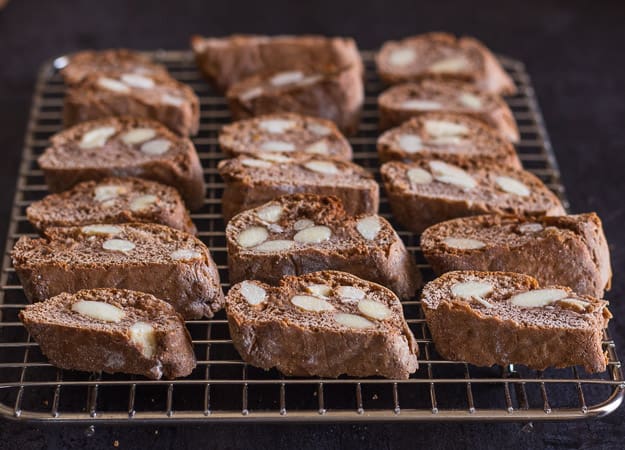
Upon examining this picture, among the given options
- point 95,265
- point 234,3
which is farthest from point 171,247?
point 234,3

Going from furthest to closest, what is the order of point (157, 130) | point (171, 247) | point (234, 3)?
point (234, 3), point (157, 130), point (171, 247)

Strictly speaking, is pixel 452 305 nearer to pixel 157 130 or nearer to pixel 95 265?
pixel 95 265

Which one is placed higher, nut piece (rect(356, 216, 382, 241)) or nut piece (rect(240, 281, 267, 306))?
nut piece (rect(356, 216, 382, 241))

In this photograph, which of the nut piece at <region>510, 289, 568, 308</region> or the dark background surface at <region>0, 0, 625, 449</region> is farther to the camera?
the dark background surface at <region>0, 0, 625, 449</region>

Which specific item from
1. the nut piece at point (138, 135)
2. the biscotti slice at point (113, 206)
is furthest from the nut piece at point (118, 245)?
the nut piece at point (138, 135)

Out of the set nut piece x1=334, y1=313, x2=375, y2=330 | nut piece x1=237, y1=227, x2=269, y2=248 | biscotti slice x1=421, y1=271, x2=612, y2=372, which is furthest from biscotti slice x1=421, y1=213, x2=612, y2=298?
nut piece x1=237, y1=227, x2=269, y2=248

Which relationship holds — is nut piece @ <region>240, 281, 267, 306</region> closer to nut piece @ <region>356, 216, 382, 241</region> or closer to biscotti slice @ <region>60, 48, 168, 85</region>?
nut piece @ <region>356, 216, 382, 241</region>

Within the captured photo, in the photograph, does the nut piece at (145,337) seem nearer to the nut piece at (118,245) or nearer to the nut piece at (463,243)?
the nut piece at (118,245)
